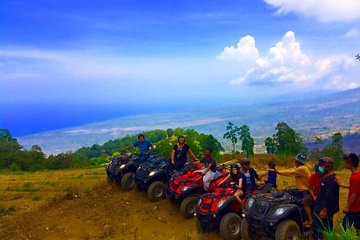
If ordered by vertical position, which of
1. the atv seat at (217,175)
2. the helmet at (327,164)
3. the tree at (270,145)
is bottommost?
the tree at (270,145)

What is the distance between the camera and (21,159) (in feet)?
149

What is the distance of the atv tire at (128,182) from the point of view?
1373 centimetres

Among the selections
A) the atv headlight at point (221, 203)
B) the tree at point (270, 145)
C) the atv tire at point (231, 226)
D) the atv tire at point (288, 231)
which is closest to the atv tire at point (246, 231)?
the atv tire at point (231, 226)

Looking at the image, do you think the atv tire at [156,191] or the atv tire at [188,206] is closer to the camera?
the atv tire at [188,206]

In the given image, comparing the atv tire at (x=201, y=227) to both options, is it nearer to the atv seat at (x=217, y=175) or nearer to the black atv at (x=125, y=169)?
the atv seat at (x=217, y=175)

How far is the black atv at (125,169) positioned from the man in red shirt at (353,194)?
783 centimetres

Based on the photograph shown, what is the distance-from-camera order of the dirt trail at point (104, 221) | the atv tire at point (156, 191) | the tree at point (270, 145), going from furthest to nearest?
the tree at point (270, 145)
the atv tire at point (156, 191)
the dirt trail at point (104, 221)

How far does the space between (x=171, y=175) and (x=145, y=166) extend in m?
1.16

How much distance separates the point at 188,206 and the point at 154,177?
2009 millimetres

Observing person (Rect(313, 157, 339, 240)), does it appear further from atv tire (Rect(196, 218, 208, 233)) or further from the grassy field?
atv tire (Rect(196, 218, 208, 233))

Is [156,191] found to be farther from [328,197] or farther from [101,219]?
[328,197]

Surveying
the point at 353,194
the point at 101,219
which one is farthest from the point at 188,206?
the point at 353,194

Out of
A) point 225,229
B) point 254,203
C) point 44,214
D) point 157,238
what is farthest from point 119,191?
point 254,203

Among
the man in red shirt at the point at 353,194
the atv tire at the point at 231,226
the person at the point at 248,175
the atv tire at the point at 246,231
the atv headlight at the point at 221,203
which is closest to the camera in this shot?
the man in red shirt at the point at 353,194
